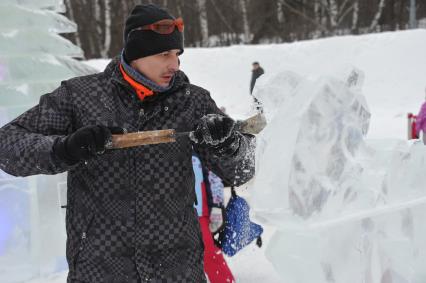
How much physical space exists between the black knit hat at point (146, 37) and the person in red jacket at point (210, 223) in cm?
165

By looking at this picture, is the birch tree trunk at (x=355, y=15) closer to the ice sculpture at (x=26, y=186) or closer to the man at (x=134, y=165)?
the ice sculpture at (x=26, y=186)

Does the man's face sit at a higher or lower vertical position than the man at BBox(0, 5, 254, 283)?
higher

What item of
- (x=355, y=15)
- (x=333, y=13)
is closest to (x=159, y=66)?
(x=333, y=13)

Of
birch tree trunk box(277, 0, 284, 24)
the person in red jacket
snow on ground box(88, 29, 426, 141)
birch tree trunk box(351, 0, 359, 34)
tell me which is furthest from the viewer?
birch tree trunk box(277, 0, 284, 24)

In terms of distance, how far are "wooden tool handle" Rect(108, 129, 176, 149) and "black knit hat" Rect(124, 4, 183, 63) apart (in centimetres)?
35

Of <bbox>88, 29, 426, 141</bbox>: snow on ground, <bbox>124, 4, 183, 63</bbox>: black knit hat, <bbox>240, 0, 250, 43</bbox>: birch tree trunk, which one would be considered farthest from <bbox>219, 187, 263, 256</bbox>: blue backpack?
<bbox>240, 0, 250, 43</bbox>: birch tree trunk

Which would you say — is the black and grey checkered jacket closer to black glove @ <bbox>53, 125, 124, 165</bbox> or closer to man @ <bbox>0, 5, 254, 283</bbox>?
man @ <bbox>0, 5, 254, 283</bbox>

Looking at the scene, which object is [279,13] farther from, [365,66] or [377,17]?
[365,66]

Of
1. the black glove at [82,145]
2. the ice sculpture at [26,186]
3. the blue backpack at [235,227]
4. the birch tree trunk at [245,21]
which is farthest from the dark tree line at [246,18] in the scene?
the black glove at [82,145]

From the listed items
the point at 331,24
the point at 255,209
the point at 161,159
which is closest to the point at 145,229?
the point at 161,159

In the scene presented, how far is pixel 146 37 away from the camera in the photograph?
196cm

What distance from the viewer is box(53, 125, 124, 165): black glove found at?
5.29 ft

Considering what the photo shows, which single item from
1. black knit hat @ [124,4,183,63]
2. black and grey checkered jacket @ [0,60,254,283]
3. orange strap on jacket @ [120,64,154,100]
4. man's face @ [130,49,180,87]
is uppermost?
black knit hat @ [124,4,183,63]

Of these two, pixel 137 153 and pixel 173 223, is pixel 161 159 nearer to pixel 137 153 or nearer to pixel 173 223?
pixel 137 153
